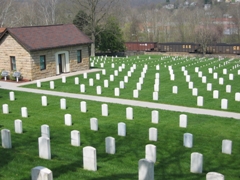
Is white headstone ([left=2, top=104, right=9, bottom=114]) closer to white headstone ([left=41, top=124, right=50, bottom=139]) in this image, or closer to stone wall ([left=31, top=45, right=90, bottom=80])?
white headstone ([left=41, top=124, right=50, bottom=139])

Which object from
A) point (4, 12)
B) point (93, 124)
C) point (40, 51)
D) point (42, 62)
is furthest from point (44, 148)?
point (4, 12)

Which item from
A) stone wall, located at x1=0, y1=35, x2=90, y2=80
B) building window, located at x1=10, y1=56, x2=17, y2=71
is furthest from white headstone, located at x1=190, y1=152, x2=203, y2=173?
building window, located at x1=10, y1=56, x2=17, y2=71

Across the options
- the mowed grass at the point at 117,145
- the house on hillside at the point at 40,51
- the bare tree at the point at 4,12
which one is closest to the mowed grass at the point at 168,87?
the house on hillside at the point at 40,51

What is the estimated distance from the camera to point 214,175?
1002cm

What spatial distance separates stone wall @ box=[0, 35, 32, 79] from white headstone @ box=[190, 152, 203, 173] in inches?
919

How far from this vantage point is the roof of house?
3327cm

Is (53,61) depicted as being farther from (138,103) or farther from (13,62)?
(138,103)

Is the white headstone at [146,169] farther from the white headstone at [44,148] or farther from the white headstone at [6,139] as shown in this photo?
the white headstone at [6,139]

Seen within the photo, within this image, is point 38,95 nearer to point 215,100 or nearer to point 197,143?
point 215,100

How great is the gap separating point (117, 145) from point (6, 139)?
14.0 feet

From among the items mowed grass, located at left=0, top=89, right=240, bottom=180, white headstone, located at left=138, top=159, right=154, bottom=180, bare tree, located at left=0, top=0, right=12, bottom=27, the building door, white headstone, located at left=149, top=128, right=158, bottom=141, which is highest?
bare tree, located at left=0, top=0, right=12, bottom=27

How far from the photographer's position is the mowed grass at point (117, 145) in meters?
12.0

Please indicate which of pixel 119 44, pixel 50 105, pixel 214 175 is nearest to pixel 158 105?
pixel 50 105

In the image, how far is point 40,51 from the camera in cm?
3366
